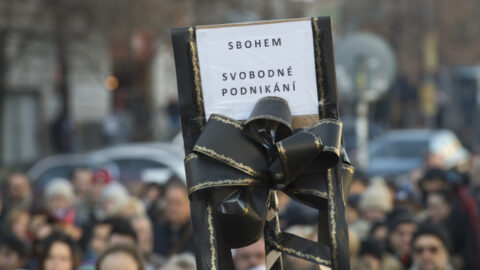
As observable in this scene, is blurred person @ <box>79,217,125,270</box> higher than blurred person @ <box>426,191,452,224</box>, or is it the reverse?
blurred person @ <box>79,217,125,270</box>

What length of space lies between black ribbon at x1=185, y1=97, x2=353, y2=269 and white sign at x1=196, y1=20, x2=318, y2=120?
0.39 ft

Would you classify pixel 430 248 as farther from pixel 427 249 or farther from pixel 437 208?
pixel 437 208

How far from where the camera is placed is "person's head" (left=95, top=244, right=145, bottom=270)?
6.27 meters

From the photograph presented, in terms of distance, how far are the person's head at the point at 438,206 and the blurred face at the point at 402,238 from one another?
866mm

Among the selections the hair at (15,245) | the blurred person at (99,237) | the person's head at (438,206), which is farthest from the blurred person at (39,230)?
the person's head at (438,206)

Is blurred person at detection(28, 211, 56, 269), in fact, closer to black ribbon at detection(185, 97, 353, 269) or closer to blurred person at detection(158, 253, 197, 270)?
blurred person at detection(158, 253, 197, 270)

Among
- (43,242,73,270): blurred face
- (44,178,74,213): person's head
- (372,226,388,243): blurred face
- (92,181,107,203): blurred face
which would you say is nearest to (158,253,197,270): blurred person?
(43,242,73,270): blurred face

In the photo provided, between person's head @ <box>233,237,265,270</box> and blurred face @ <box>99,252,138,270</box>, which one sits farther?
person's head @ <box>233,237,265,270</box>

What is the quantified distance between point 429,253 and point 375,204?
257 cm

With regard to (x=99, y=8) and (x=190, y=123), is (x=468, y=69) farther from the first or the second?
(x=190, y=123)

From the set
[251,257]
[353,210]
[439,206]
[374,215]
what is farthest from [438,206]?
[251,257]

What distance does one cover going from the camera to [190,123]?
409 cm

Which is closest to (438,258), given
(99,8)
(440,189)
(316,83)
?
(440,189)

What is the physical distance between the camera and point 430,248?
24.7 ft
